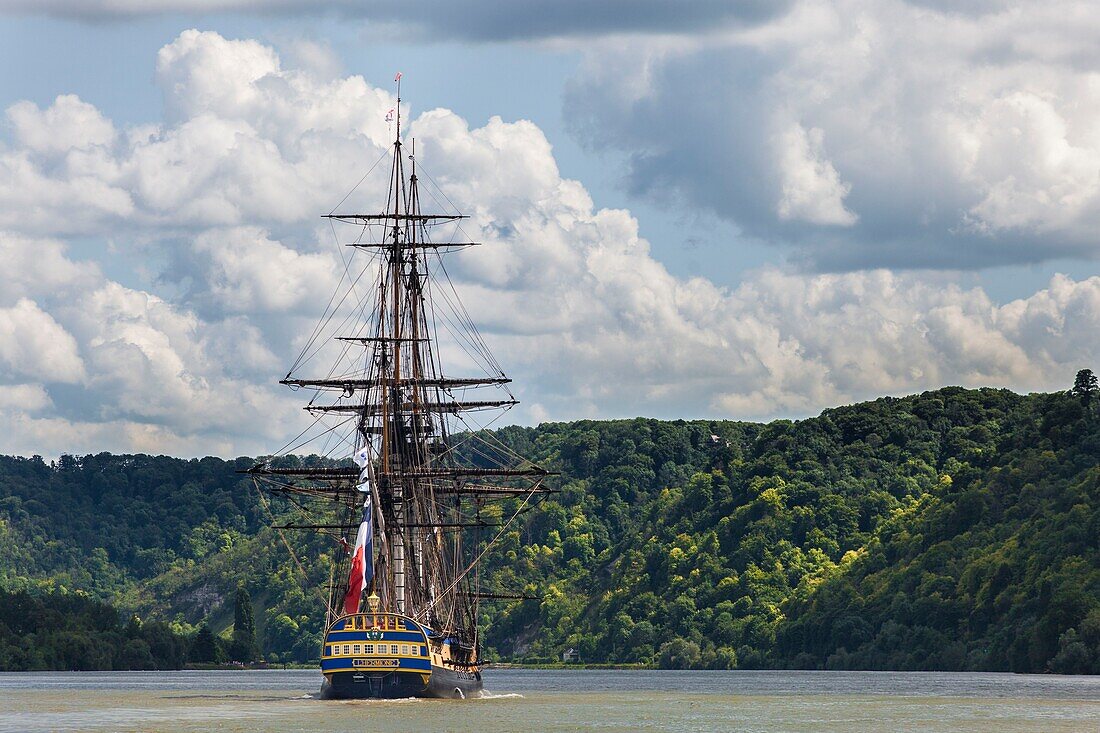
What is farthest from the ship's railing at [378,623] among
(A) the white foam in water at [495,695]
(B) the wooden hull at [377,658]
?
(A) the white foam in water at [495,695]

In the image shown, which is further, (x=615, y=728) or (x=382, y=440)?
(x=382, y=440)

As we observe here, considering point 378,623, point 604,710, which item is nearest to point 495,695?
point 604,710

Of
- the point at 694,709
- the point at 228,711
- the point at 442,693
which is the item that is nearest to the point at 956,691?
the point at 694,709

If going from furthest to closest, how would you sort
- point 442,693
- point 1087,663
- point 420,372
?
point 1087,663, point 420,372, point 442,693

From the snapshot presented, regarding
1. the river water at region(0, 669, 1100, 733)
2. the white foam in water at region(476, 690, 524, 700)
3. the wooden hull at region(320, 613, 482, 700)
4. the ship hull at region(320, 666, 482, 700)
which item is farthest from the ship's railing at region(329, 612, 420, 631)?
the white foam in water at region(476, 690, 524, 700)

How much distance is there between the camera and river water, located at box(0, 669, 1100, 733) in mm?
111812

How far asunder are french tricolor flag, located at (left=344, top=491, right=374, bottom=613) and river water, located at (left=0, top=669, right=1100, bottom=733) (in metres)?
6.52

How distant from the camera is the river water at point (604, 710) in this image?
111812mm

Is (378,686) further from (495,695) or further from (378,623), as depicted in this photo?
(495,695)

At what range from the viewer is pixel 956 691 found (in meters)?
164

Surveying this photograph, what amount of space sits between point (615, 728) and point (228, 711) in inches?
1211

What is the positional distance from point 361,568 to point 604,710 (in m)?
20.3

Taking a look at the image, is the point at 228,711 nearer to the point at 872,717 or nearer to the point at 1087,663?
the point at 872,717

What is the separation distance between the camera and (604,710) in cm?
13588
